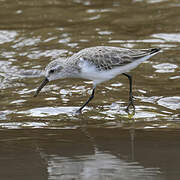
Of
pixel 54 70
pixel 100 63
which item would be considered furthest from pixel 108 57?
pixel 54 70

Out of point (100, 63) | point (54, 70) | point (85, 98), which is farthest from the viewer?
point (85, 98)

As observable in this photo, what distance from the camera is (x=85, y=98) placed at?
8.64 m

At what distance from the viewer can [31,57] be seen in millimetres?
10695

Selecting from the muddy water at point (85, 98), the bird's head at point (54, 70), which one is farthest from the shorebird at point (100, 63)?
the muddy water at point (85, 98)

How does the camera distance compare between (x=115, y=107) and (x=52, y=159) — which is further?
(x=115, y=107)

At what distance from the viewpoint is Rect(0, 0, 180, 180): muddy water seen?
5.59 metres

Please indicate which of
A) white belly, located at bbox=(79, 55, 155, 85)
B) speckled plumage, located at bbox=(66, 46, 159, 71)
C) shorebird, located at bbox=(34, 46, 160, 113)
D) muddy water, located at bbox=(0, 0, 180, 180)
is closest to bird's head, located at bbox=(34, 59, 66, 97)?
shorebird, located at bbox=(34, 46, 160, 113)

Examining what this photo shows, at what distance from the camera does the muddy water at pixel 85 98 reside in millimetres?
5590

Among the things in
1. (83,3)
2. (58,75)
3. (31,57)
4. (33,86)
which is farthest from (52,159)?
(83,3)

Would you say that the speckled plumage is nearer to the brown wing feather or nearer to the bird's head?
the brown wing feather

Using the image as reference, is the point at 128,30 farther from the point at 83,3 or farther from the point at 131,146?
the point at 131,146

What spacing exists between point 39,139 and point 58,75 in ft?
5.93

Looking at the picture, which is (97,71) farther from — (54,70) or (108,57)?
(54,70)

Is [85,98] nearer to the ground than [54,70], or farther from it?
nearer to the ground
